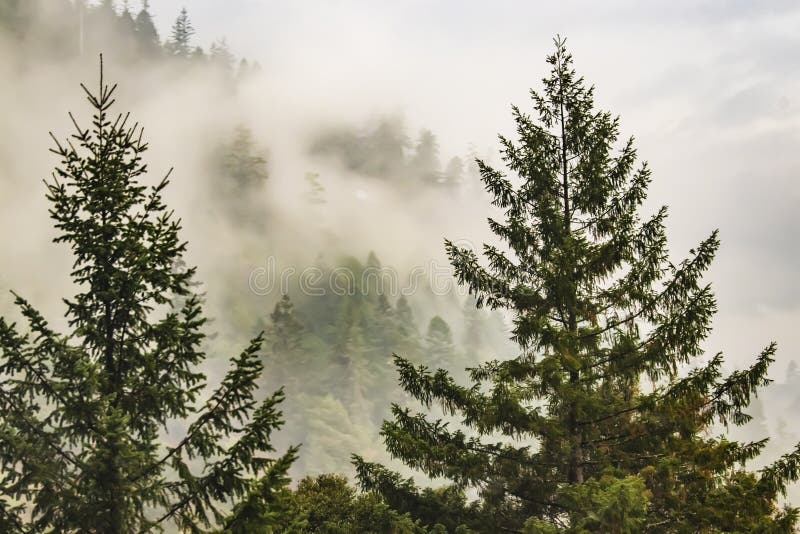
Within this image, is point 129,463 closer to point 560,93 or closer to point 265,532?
point 265,532

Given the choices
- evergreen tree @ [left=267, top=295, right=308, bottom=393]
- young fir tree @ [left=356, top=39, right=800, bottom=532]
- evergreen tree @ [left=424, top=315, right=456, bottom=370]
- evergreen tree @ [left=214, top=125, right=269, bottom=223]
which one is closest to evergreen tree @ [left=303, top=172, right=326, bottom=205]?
evergreen tree @ [left=214, top=125, right=269, bottom=223]

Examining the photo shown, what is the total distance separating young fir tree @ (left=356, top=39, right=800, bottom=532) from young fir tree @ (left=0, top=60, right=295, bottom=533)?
4.00 meters

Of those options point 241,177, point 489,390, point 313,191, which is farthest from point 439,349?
point 489,390

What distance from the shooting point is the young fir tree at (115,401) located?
6.59 metres

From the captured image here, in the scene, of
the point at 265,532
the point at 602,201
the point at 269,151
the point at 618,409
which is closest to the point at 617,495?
the point at 618,409

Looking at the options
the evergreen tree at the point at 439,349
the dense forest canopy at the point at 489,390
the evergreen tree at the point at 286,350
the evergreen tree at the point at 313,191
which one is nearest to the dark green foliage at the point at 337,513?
the dense forest canopy at the point at 489,390

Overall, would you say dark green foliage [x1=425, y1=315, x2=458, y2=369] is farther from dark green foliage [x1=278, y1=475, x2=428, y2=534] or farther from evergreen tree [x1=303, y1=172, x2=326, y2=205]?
dark green foliage [x1=278, y1=475, x2=428, y2=534]

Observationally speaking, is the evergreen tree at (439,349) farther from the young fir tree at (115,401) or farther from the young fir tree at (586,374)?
the young fir tree at (115,401)

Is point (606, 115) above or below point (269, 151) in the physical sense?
below

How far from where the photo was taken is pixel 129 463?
6.70 meters

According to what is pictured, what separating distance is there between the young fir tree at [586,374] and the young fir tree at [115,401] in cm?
400

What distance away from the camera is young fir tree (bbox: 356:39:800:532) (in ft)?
30.8

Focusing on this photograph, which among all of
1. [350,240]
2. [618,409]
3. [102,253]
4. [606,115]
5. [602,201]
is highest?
[350,240]

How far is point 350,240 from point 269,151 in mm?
50069
